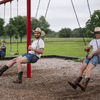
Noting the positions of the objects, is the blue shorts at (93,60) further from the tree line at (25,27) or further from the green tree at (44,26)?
the green tree at (44,26)

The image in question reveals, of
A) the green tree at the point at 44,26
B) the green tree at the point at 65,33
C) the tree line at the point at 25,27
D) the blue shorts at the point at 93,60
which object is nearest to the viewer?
the blue shorts at the point at 93,60

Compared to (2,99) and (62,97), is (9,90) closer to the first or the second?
(2,99)

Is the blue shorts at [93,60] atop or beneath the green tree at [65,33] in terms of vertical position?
beneath

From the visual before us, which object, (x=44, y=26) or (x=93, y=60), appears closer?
(x=93, y=60)

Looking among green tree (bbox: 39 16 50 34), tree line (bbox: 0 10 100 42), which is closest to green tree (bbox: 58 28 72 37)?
tree line (bbox: 0 10 100 42)

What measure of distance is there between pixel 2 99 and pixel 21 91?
571mm

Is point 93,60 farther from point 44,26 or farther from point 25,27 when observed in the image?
point 44,26

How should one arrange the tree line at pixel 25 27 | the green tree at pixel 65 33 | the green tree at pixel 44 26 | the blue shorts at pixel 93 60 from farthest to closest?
the green tree at pixel 65 33, the green tree at pixel 44 26, the tree line at pixel 25 27, the blue shorts at pixel 93 60

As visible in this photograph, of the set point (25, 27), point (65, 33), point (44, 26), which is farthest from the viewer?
point (65, 33)

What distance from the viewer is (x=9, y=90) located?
3.71m

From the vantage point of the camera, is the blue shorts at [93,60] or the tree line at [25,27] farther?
the tree line at [25,27]

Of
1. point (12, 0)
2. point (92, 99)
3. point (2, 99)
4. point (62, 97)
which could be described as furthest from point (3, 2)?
point (92, 99)

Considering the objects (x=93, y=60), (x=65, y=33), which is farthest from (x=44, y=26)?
(x=93, y=60)

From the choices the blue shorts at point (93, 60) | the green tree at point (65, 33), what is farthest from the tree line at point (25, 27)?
the blue shorts at point (93, 60)
